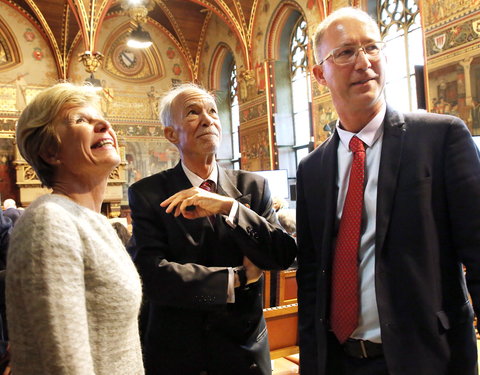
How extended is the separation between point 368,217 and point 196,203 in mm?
642

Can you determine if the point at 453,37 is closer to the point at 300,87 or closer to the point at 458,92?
the point at 458,92

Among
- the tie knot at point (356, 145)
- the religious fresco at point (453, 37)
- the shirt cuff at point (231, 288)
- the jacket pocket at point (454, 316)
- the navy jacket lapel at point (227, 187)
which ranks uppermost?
the religious fresco at point (453, 37)

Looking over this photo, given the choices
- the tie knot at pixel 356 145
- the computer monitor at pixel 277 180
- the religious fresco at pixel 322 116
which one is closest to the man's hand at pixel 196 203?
the tie knot at pixel 356 145

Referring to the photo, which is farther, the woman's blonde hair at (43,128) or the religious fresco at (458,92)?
the religious fresco at (458,92)

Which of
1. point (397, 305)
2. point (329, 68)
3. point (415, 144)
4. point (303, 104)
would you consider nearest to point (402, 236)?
point (397, 305)

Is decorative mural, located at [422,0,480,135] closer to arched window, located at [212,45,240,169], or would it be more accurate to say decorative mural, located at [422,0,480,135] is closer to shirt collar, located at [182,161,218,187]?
shirt collar, located at [182,161,218,187]

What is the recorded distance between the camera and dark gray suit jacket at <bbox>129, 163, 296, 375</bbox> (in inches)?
72.2

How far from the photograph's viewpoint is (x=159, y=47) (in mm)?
17297

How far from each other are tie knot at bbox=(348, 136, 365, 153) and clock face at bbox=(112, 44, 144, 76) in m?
16.3

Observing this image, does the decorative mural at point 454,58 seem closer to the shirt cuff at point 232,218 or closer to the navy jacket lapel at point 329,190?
the navy jacket lapel at point 329,190

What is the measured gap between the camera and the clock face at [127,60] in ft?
Answer: 55.1

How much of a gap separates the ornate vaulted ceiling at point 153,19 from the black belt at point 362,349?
13.0 meters

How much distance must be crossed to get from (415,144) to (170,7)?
16271mm

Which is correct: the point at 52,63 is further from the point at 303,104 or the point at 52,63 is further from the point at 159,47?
the point at 303,104
